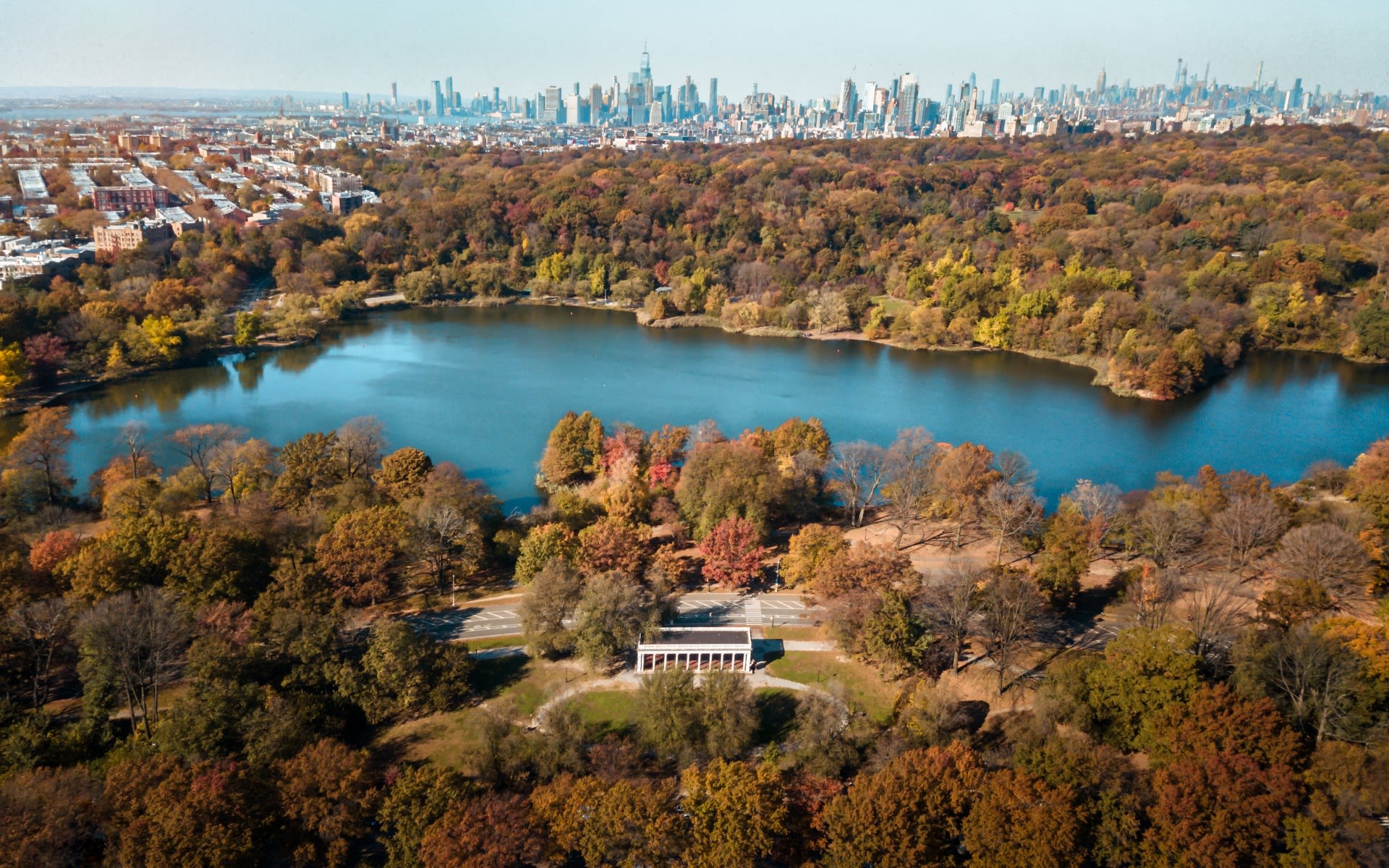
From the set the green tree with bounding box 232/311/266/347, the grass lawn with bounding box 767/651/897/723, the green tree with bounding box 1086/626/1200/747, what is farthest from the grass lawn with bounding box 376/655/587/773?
the green tree with bounding box 232/311/266/347

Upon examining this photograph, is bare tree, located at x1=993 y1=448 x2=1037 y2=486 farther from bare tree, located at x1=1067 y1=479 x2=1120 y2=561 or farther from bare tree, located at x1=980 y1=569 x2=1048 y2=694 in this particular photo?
bare tree, located at x1=980 y1=569 x2=1048 y2=694

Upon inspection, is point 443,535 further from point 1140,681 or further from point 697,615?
point 1140,681

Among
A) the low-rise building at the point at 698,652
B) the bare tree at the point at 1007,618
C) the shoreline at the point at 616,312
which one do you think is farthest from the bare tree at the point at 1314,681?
the shoreline at the point at 616,312

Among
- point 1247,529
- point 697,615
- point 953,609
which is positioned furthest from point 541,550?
point 1247,529

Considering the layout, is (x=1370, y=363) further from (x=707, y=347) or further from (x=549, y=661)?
(x=549, y=661)

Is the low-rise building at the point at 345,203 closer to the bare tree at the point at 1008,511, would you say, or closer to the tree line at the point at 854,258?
the tree line at the point at 854,258
